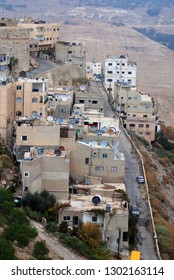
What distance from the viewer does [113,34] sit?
11094 cm

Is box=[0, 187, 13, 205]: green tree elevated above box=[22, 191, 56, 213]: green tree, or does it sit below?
above

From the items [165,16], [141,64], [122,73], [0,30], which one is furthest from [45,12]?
[0,30]

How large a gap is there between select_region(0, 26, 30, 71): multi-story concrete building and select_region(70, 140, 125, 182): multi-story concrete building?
411 inches

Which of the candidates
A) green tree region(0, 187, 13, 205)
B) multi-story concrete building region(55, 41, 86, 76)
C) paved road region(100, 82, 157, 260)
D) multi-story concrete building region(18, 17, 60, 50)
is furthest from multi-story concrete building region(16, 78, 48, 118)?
multi-story concrete building region(18, 17, 60, 50)

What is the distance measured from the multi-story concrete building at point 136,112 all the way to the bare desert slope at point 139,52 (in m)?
15.4

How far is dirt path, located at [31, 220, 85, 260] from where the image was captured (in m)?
16.0

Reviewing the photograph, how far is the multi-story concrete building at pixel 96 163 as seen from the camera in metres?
21.1

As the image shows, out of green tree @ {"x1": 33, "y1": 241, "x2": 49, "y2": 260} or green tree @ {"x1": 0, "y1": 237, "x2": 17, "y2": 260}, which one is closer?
green tree @ {"x1": 0, "y1": 237, "x2": 17, "y2": 260}

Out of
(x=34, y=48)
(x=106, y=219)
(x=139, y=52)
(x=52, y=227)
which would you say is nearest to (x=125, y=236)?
(x=106, y=219)

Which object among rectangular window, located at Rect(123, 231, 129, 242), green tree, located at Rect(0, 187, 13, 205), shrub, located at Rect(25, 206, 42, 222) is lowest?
rectangular window, located at Rect(123, 231, 129, 242)

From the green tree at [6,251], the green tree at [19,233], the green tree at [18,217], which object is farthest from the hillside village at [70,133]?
the green tree at [6,251]

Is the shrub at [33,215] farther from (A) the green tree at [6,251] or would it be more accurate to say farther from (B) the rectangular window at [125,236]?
(A) the green tree at [6,251]

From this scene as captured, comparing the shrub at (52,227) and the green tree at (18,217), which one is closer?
the green tree at (18,217)

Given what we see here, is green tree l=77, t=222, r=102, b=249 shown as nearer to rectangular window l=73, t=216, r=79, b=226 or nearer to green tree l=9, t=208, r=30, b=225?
rectangular window l=73, t=216, r=79, b=226
